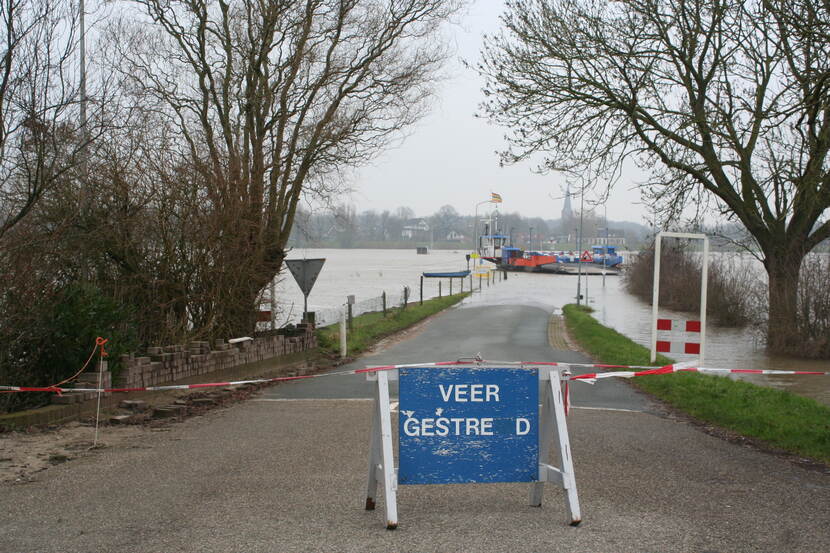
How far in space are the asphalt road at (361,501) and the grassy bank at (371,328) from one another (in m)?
10.7

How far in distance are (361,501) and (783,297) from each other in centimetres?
2126

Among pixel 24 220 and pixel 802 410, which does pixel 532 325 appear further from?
pixel 24 220

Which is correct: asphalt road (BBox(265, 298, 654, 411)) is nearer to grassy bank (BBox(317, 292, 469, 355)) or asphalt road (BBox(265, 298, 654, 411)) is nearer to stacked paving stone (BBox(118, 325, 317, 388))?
grassy bank (BBox(317, 292, 469, 355))

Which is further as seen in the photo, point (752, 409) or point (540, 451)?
point (752, 409)

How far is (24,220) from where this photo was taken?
10.6 metres

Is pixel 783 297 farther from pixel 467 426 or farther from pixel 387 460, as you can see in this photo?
pixel 387 460

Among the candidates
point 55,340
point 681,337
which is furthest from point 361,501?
point 681,337

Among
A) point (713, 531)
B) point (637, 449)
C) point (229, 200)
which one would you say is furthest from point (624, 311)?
point (713, 531)

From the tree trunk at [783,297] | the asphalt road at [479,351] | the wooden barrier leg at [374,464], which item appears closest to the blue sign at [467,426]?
the wooden barrier leg at [374,464]

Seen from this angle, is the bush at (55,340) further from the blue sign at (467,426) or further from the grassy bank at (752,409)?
the grassy bank at (752,409)

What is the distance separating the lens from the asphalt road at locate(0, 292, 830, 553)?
5.22m

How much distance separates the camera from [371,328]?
25719 mm

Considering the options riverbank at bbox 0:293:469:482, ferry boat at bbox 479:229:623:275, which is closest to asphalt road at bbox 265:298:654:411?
riverbank at bbox 0:293:469:482

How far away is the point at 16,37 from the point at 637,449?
7.79 m
